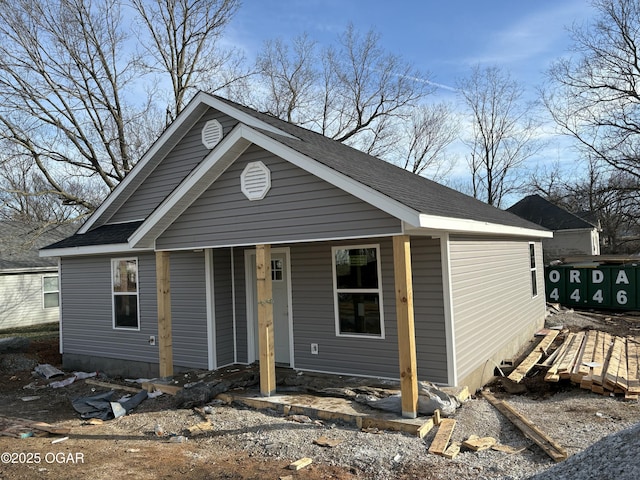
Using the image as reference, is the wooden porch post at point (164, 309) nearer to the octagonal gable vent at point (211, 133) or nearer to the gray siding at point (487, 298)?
the octagonal gable vent at point (211, 133)

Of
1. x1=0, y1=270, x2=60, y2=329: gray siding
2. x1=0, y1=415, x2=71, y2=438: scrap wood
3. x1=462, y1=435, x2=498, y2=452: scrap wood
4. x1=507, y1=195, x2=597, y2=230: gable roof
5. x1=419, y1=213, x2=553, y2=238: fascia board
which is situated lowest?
x1=0, y1=415, x2=71, y2=438: scrap wood

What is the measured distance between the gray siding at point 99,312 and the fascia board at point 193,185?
78.5 inches

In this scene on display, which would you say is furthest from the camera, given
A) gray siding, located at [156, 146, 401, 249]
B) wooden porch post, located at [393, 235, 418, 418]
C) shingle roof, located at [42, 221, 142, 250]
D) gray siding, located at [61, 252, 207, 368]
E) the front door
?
shingle roof, located at [42, 221, 142, 250]

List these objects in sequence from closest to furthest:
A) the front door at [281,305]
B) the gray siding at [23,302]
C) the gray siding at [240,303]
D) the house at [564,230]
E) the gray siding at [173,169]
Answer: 1. the front door at [281,305]
2. the gray siding at [240,303]
3. the gray siding at [173,169]
4. the gray siding at [23,302]
5. the house at [564,230]

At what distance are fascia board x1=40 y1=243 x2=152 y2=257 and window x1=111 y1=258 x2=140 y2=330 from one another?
33 centimetres

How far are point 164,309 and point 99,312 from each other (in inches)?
135

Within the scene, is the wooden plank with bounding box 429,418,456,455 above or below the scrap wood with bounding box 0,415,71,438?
above

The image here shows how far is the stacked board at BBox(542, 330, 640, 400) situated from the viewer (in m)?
7.26

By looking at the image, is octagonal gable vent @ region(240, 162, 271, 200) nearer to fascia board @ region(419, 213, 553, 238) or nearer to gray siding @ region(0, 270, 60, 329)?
fascia board @ region(419, 213, 553, 238)

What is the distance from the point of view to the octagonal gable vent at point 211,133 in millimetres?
10732

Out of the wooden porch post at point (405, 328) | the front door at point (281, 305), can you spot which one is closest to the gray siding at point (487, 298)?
the wooden porch post at point (405, 328)

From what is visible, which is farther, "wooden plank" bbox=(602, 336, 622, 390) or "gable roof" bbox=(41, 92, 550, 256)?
"wooden plank" bbox=(602, 336, 622, 390)

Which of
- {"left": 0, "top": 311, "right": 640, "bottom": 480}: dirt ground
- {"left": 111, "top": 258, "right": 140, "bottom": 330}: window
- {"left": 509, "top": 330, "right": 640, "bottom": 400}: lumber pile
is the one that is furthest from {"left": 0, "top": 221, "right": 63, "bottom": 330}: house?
{"left": 509, "top": 330, "right": 640, "bottom": 400}: lumber pile

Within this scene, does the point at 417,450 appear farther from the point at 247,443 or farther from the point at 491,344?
the point at 491,344
